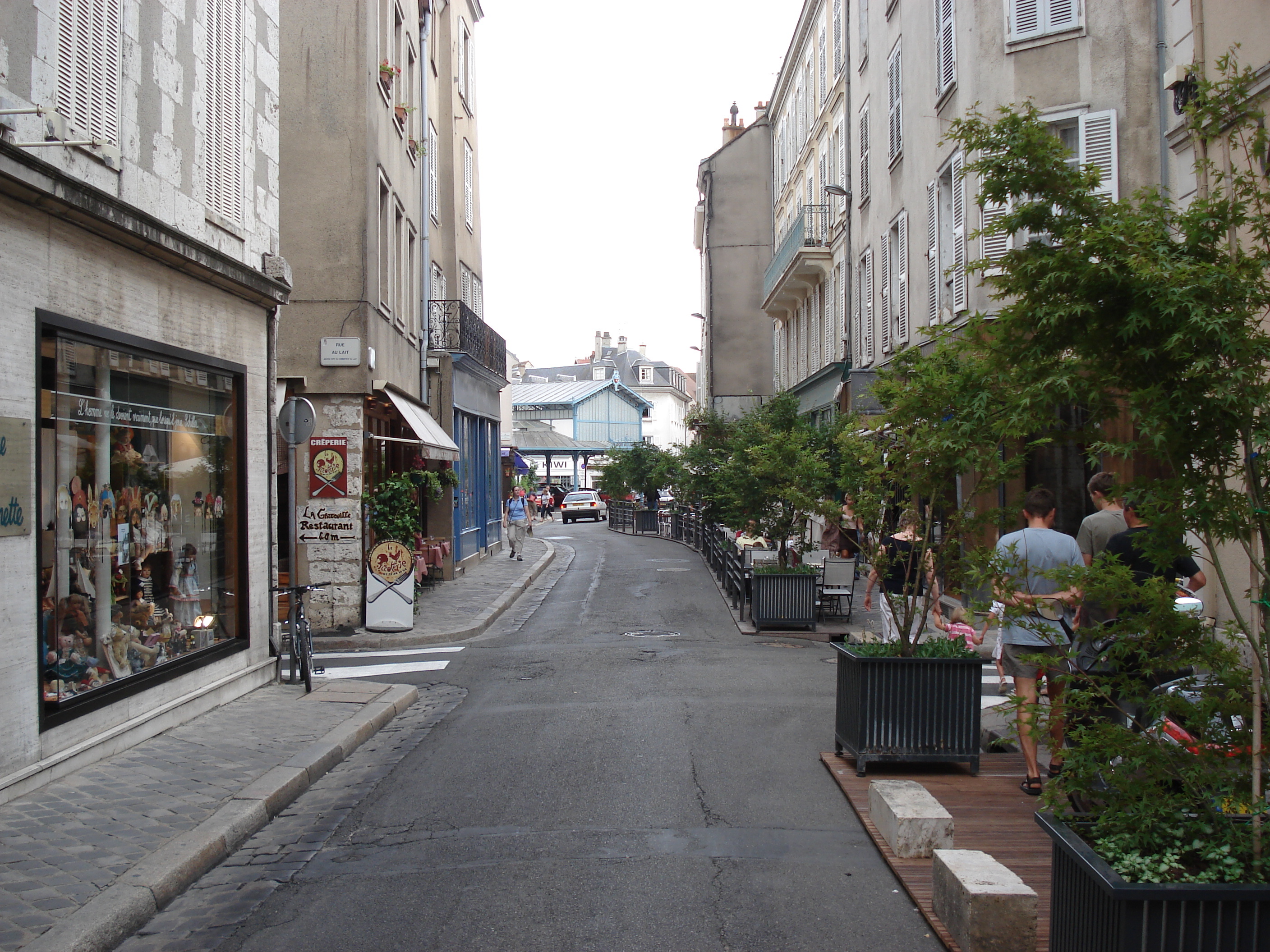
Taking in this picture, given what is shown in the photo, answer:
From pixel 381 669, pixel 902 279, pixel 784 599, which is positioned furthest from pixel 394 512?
pixel 902 279

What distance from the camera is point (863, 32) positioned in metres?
22.4

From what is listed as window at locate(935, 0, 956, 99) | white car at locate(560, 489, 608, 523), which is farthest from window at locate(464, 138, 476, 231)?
white car at locate(560, 489, 608, 523)

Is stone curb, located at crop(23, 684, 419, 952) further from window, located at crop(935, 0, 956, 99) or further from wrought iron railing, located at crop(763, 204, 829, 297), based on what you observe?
wrought iron railing, located at crop(763, 204, 829, 297)

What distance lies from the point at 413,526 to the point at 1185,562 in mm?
10872

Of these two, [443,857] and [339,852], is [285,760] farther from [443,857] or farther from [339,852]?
[443,857]

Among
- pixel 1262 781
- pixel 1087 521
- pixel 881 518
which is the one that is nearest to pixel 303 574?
pixel 881 518

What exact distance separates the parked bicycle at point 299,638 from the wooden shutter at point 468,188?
1728cm

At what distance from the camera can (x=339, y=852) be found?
555 centimetres

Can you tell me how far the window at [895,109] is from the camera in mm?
18875

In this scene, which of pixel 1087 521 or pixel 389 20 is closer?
pixel 1087 521

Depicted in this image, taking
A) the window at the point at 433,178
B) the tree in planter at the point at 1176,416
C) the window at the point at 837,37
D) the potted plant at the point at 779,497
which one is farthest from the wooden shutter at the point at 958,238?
the tree in planter at the point at 1176,416

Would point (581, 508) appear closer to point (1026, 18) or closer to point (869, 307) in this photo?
point (869, 307)

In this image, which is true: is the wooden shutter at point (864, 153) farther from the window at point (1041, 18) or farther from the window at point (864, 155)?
the window at point (1041, 18)

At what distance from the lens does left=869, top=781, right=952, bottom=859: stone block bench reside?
529cm
